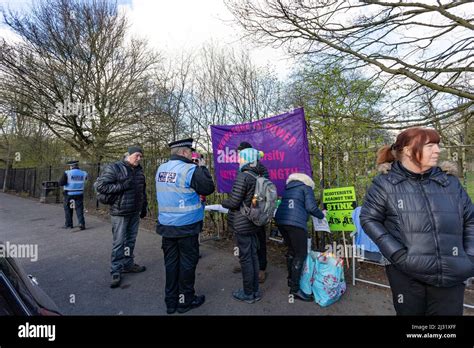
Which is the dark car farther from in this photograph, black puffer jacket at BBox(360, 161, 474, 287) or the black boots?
the black boots

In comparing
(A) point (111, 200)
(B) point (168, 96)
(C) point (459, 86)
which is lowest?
(A) point (111, 200)

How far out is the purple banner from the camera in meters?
3.86

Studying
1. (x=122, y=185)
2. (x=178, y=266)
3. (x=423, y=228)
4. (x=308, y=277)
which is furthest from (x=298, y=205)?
(x=122, y=185)

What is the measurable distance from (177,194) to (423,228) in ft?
7.72

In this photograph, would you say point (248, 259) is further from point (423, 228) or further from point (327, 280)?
point (423, 228)

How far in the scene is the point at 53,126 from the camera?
1232 centimetres

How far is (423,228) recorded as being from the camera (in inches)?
66.7

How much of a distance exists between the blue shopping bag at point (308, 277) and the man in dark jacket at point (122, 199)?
276 cm

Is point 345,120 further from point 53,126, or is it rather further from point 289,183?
point 53,126

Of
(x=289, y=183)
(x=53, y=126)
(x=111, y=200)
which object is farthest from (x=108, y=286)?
(x=53, y=126)

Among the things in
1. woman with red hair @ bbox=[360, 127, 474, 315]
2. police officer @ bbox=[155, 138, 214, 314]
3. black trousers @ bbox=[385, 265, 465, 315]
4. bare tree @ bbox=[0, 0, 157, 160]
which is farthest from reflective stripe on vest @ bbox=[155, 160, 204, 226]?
bare tree @ bbox=[0, 0, 157, 160]

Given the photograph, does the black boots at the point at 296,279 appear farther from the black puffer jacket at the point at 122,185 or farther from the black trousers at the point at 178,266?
the black puffer jacket at the point at 122,185

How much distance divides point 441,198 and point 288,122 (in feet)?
8.60
